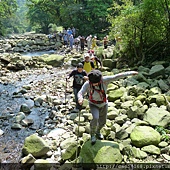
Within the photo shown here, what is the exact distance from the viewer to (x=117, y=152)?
13.8 ft

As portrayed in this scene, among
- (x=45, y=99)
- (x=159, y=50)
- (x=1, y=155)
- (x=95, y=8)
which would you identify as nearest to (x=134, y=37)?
(x=159, y=50)

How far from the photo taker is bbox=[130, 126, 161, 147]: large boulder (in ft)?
15.3

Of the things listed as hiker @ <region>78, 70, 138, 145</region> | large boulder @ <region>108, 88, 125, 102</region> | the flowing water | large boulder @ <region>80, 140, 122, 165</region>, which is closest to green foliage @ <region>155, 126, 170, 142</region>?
large boulder @ <region>80, 140, 122, 165</region>

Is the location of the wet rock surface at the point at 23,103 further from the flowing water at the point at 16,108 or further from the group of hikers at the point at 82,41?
the group of hikers at the point at 82,41

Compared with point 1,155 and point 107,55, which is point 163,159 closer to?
point 1,155

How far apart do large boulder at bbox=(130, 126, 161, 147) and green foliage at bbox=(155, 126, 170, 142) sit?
0.53 ft

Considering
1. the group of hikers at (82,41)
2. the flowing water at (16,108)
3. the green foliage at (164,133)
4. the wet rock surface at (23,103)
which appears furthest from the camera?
the group of hikers at (82,41)

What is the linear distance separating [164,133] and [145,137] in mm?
634

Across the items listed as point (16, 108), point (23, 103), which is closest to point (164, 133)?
point (16, 108)

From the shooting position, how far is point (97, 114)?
14.1ft

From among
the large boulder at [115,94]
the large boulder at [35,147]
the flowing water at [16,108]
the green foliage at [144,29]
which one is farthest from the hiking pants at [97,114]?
the green foliage at [144,29]

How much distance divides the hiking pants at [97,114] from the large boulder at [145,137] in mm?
889

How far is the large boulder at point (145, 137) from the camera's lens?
4.65 m

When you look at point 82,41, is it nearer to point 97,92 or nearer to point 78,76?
point 78,76
